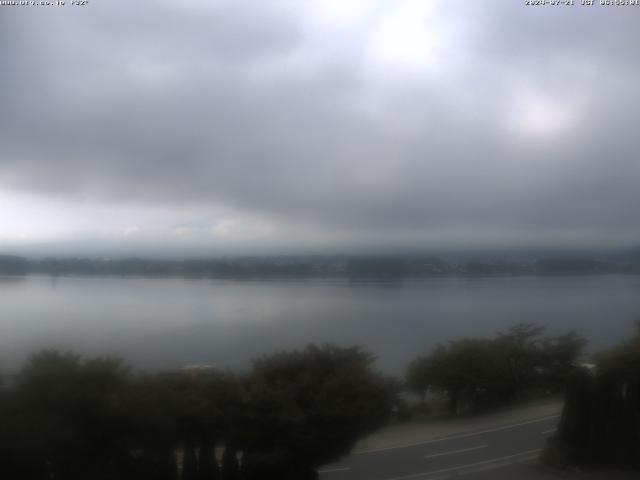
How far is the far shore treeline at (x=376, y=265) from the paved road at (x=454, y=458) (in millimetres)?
4398

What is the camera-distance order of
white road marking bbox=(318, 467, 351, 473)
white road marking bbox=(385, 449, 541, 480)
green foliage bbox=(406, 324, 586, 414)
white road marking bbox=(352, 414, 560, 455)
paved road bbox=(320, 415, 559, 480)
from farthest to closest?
green foliage bbox=(406, 324, 586, 414)
white road marking bbox=(352, 414, 560, 455)
white road marking bbox=(318, 467, 351, 473)
paved road bbox=(320, 415, 559, 480)
white road marking bbox=(385, 449, 541, 480)

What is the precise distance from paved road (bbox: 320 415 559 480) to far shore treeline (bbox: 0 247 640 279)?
4.40 metres

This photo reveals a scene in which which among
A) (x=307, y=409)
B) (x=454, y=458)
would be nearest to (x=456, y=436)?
(x=454, y=458)

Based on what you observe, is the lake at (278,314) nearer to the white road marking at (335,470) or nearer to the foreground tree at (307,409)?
the foreground tree at (307,409)

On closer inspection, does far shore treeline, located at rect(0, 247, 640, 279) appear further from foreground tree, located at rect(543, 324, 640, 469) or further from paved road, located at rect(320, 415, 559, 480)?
paved road, located at rect(320, 415, 559, 480)

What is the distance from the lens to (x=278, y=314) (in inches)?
435

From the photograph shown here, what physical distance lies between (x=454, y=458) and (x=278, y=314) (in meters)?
4.37

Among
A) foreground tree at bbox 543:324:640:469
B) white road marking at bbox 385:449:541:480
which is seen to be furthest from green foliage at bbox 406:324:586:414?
white road marking at bbox 385:449:541:480

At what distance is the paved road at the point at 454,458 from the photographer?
7625 mm

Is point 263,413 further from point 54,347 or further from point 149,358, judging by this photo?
point 54,347

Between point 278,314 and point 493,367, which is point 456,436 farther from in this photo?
point 278,314

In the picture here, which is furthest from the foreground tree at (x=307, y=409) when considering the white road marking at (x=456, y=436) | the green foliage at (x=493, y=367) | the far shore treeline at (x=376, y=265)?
the far shore treeline at (x=376, y=265)

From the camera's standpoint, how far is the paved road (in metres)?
7.62

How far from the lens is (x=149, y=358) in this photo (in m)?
8.00
